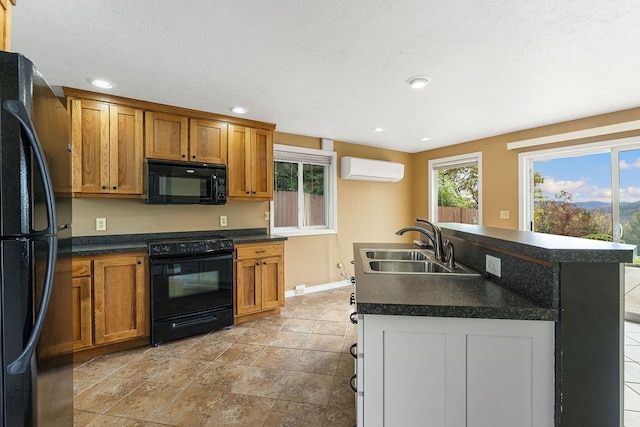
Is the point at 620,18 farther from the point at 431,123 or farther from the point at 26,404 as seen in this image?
the point at 26,404

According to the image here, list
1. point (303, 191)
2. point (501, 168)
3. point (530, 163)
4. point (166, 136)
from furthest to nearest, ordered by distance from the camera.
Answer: point (303, 191)
point (501, 168)
point (530, 163)
point (166, 136)

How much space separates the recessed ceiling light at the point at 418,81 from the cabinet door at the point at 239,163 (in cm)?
183

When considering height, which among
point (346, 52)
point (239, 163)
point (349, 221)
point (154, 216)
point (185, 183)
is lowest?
point (349, 221)

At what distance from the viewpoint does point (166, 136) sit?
2.86m

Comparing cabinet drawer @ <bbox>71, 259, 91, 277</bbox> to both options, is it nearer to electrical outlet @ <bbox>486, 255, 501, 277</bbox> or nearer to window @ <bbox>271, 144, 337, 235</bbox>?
window @ <bbox>271, 144, 337, 235</bbox>

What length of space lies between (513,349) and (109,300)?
9.15ft

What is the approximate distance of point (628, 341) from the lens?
2.62 m

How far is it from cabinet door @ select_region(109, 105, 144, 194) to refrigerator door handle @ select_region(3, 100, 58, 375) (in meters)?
1.99

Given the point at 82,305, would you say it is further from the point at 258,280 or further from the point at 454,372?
the point at 454,372

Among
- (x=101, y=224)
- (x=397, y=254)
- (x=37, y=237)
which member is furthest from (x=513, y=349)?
(x=101, y=224)

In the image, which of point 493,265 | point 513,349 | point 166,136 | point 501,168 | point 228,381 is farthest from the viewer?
point 501,168

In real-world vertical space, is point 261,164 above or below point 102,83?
below

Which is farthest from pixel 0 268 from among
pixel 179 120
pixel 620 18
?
pixel 620 18

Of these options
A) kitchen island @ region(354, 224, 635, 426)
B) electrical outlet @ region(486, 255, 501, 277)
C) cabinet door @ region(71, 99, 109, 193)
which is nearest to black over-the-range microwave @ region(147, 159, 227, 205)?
cabinet door @ region(71, 99, 109, 193)
